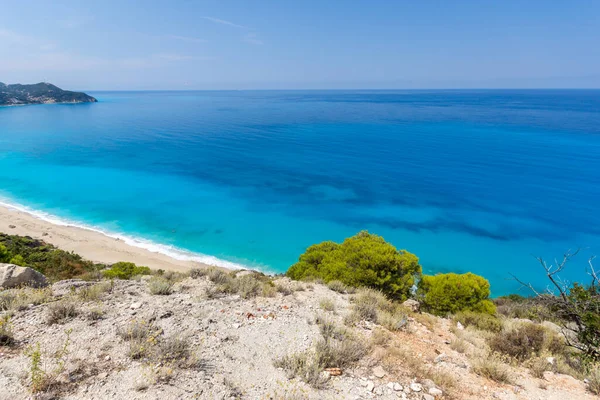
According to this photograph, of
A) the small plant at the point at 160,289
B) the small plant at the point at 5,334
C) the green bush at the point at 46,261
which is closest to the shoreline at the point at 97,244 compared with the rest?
the green bush at the point at 46,261

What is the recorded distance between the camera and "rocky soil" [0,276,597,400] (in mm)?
4516

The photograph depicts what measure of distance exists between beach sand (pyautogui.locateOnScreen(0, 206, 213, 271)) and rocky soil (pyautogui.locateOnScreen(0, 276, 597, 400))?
43.5 feet

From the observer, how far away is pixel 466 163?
4556 cm

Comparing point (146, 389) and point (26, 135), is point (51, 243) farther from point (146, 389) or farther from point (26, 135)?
point (26, 135)

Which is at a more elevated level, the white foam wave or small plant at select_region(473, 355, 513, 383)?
small plant at select_region(473, 355, 513, 383)

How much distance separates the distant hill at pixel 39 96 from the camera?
481 ft

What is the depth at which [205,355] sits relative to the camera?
545 centimetres

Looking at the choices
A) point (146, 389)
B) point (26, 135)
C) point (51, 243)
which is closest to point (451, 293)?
point (146, 389)

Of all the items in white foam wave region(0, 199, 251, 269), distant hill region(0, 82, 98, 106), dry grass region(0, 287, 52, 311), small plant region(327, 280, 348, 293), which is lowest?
white foam wave region(0, 199, 251, 269)

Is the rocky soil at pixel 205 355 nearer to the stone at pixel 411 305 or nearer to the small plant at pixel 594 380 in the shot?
the small plant at pixel 594 380

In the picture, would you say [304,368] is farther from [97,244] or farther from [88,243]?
[88,243]

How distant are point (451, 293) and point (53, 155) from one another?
5939cm

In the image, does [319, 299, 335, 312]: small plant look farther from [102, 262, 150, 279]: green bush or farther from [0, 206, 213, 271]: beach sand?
[0, 206, 213, 271]: beach sand

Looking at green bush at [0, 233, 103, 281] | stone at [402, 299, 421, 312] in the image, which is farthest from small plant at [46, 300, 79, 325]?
stone at [402, 299, 421, 312]
